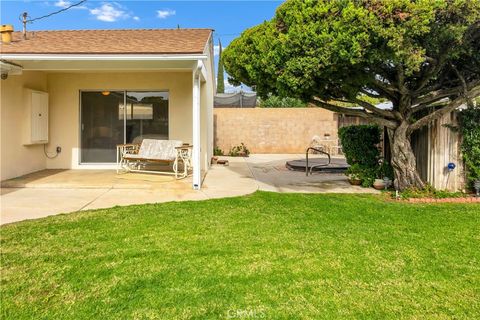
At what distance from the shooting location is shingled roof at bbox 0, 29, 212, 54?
8070 millimetres

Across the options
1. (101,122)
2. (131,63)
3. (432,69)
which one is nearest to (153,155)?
(101,122)

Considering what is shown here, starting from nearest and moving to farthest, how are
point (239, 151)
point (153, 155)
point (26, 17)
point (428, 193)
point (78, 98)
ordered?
point (428, 193), point (153, 155), point (26, 17), point (78, 98), point (239, 151)

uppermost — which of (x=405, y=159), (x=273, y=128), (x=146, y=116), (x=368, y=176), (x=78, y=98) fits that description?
(x=78, y=98)

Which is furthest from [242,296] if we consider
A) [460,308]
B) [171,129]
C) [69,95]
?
[69,95]

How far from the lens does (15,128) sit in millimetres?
9234

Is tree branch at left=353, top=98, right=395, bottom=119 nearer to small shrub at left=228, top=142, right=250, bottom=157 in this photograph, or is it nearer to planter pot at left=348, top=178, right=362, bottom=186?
A: planter pot at left=348, top=178, right=362, bottom=186

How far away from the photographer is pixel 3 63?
799 cm

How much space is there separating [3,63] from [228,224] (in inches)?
249

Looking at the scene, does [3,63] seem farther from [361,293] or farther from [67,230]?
[361,293]

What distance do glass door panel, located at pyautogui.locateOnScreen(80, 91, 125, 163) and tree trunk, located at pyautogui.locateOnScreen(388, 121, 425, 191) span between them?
754 cm

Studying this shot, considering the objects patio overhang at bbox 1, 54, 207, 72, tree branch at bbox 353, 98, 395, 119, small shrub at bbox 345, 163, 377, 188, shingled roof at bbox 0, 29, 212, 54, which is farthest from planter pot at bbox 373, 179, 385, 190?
shingled roof at bbox 0, 29, 212, 54

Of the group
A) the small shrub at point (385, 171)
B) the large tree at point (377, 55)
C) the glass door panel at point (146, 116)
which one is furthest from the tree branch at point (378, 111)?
the glass door panel at point (146, 116)

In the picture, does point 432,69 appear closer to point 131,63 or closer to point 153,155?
point 131,63

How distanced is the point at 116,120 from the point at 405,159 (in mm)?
7945
